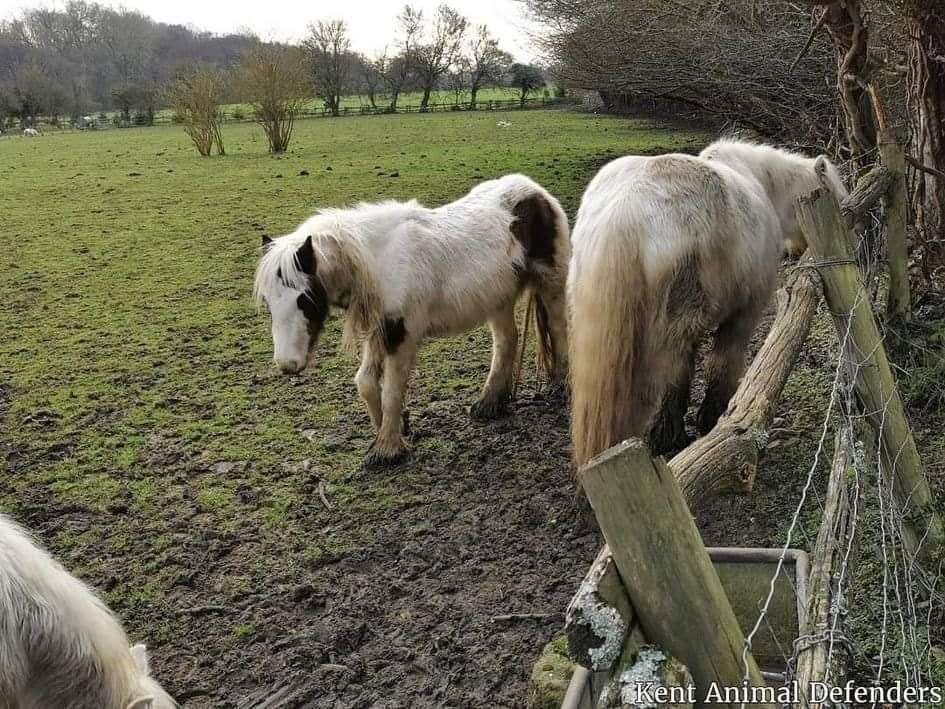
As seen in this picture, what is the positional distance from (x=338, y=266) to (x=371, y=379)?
738 millimetres

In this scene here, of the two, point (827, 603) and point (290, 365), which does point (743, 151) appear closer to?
point (290, 365)

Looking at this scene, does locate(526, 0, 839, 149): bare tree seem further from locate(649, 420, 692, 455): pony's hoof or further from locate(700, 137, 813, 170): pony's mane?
locate(649, 420, 692, 455): pony's hoof

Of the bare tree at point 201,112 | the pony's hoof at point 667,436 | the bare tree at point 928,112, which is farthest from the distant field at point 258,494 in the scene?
the bare tree at point 201,112

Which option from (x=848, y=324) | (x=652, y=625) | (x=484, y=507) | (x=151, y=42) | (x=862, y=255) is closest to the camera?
(x=652, y=625)

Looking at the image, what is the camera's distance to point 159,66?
55.2m

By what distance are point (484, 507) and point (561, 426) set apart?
1.05 m

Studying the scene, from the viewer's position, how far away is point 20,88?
134 feet

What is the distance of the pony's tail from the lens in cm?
311

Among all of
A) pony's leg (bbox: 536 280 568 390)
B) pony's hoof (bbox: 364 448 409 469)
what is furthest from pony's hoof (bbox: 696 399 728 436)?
pony's hoof (bbox: 364 448 409 469)

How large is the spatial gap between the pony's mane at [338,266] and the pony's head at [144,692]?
2029mm

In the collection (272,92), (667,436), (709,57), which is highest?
(272,92)

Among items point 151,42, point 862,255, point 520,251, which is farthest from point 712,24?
point 151,42

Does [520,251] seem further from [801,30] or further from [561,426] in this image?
[801,30]

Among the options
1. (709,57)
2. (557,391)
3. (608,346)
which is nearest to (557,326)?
(557,391)
